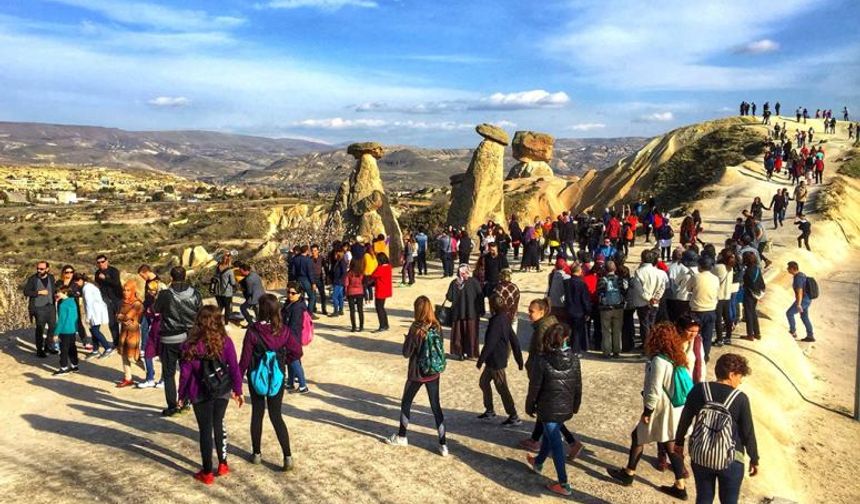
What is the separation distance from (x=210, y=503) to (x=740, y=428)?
508cm

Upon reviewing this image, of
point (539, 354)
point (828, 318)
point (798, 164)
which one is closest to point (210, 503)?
point (539, 354)

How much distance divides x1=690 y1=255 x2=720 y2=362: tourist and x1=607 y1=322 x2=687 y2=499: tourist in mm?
3829

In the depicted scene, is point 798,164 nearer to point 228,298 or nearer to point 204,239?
point 228,298

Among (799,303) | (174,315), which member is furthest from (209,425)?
(799,303)

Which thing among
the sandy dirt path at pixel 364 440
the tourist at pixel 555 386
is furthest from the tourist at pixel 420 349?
the tourist at pixel 555 386

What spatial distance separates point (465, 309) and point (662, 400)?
188 inches

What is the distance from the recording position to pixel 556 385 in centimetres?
655

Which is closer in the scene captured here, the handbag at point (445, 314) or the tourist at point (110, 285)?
→ the handbag at point (445, 314)

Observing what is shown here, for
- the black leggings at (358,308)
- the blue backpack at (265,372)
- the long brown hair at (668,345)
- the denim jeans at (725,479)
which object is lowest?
the black leggings at (358,308)

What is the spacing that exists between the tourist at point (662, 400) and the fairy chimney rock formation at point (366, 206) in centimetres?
1567

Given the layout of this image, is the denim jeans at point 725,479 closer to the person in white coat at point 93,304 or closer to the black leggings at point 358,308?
the black leggings at point 358,308

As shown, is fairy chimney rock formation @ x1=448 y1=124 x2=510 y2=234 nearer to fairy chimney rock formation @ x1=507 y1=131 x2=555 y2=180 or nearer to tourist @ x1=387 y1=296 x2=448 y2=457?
tourist @ x1=387 y1=296 x2=448 y2=457

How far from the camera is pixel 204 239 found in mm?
53469

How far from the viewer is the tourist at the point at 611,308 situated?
36.9 feet
